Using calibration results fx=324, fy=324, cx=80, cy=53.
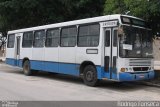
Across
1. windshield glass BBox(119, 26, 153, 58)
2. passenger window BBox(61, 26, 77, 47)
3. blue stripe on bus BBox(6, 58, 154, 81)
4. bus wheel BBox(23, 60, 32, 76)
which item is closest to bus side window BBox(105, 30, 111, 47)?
windshield glass BBox(119, 26, 153, 58)

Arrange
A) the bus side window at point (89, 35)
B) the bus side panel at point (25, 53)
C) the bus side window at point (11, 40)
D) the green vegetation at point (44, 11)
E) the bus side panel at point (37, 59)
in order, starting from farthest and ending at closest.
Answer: the green vegetation at point (44, 11), the bus side window at point (11, 40), the bus side panel at point (25, 53), the bus side panel at point (37, 59), the bus side window at point (89, 35)

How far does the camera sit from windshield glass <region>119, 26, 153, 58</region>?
1295 centimetres

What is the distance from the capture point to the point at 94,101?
10.5 meters

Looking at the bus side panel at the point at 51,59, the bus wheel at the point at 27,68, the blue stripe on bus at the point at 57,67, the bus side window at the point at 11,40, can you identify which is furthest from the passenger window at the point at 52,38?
the bus side window at the point at 11,40

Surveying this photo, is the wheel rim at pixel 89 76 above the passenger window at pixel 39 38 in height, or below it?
below

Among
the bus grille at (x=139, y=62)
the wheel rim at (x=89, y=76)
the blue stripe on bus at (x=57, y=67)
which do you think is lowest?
the wheel rim at (x=89, y=76)

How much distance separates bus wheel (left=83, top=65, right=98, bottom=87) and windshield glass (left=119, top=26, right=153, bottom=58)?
1.75m

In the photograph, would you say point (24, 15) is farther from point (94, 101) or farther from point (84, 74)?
point (94, 101)

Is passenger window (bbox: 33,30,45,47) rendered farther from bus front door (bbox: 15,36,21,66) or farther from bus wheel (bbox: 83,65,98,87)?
bus wheel (bbox: 83,65,98,87)

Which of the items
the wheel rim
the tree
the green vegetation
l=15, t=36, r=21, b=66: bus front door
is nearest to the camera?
the wheel rim

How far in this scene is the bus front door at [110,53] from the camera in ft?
43.1

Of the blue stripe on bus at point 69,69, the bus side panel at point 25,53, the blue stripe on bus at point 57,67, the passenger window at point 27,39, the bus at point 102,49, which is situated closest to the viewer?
the blue stripe on bus at point 69,69

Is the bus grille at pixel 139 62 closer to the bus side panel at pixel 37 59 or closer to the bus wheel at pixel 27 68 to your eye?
the bus side panel at pixel 37 59

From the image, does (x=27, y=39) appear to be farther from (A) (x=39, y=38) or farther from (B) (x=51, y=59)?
(B) (x=51, y=59)
